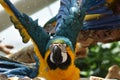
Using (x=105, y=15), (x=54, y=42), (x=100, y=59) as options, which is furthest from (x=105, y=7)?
(x=100, y=59)

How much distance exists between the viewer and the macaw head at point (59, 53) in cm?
80

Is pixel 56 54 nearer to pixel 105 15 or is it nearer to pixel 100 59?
pixel 105 15

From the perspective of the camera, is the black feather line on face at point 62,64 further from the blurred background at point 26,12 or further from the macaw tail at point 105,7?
the blurred background at point 26,12

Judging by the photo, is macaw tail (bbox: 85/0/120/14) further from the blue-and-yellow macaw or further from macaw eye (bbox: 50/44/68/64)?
macaw eye (bbox: 50/44/68/64)

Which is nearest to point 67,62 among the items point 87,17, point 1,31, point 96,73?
point 87,17

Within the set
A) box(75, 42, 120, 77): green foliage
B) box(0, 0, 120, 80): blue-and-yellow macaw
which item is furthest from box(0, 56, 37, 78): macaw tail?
box(75, 42, 120, 77): green foliage

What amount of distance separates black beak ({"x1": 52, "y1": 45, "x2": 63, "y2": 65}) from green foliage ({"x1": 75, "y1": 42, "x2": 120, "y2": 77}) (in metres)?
0.64

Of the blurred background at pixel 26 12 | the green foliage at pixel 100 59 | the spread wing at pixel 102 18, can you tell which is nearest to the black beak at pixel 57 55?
the spread wing at pixel 102 18

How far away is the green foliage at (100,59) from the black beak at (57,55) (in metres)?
0.64

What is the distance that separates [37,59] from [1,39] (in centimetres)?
36

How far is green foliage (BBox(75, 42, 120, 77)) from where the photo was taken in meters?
1.45

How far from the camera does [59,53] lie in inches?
31.1

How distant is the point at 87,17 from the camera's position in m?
1.03

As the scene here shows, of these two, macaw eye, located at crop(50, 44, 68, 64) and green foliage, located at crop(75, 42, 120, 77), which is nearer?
macaw eye, located at crop(50, 44, 68, 64)
